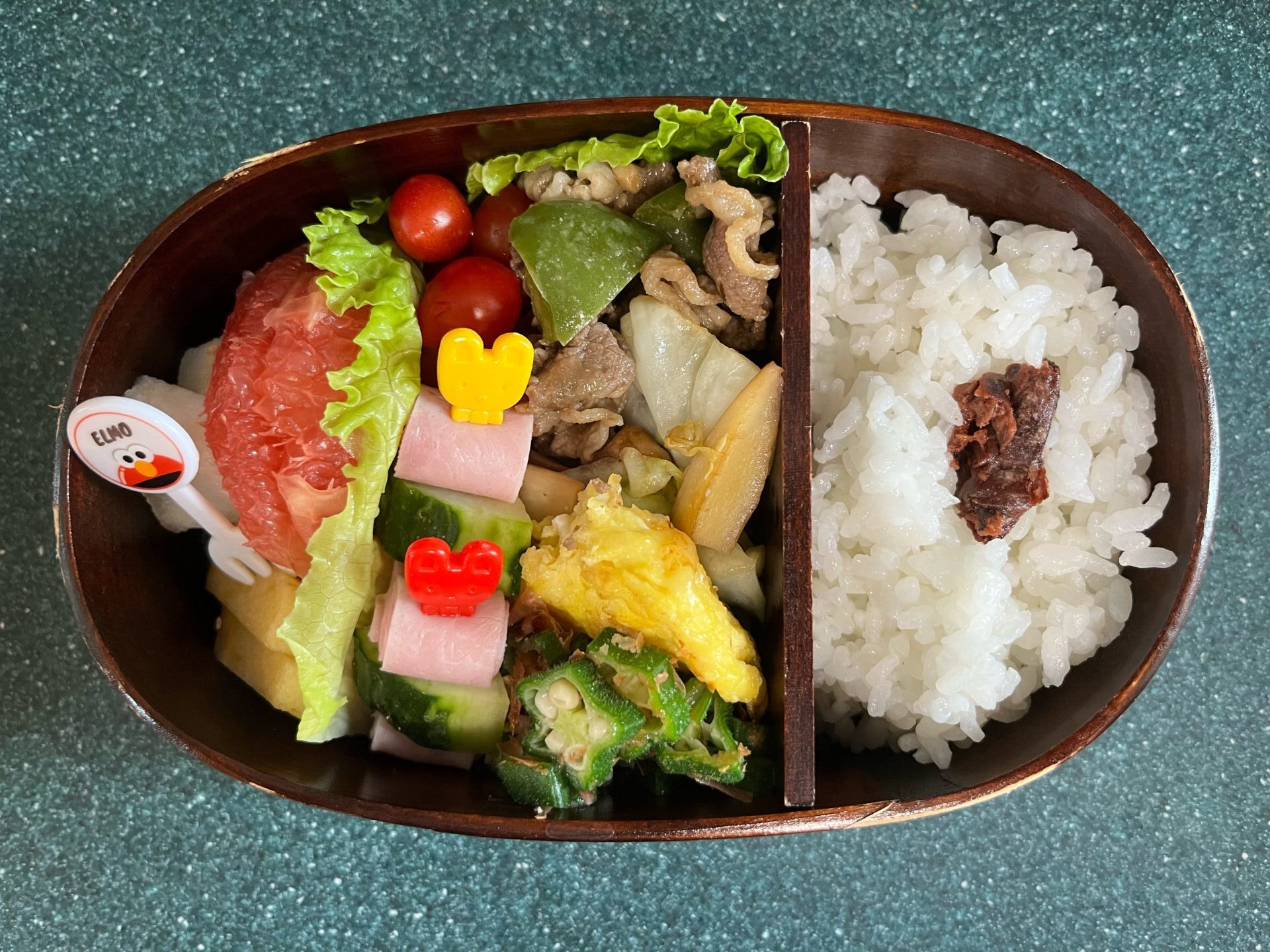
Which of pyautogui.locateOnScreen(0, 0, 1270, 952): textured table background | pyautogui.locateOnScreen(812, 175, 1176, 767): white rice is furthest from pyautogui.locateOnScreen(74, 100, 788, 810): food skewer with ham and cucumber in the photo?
pyautogui.locateOnScreen(0, 0, 1270, 952): textured table background

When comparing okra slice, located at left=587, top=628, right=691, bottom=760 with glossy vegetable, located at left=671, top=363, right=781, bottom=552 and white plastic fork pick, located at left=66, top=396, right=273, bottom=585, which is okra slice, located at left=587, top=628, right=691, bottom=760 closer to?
glossy vegetable, located at left=671, top=363, right=781, bottom=552

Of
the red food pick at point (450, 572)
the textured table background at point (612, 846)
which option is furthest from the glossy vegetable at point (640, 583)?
the textured table background at point (612, 846)

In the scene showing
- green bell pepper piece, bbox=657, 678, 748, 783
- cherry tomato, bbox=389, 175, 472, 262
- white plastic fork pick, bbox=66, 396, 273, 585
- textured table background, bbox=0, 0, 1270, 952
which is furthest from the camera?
textured table background, bbox=0, 0, 1270, 952

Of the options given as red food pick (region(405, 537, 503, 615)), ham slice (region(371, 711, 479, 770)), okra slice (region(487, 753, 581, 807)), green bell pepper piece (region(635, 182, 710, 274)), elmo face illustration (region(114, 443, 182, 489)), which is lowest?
ham slice (region(371, 711, 479, 770))

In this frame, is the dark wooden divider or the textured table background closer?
the dark wooden divider

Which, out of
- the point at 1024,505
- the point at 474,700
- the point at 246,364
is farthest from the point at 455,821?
the point at 1024,505

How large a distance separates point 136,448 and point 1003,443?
1.63 metres

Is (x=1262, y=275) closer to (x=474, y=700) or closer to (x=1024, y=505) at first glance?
(x=1024, y=505)

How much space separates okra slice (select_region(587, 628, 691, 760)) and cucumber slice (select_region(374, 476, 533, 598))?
0.23m

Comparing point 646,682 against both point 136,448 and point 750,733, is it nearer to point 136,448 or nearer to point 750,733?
point 750,733

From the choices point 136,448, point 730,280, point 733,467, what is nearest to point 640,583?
point 733,467

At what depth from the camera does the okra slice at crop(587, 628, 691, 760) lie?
1782 millimetres

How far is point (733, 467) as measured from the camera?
1.87m

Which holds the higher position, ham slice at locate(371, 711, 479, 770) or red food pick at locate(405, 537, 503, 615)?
red food pick at locate(405, 537, 503, 615)
